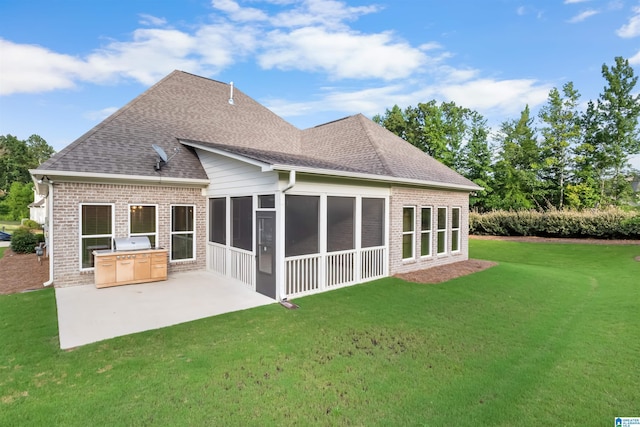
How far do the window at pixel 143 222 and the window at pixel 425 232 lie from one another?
812 centimetres

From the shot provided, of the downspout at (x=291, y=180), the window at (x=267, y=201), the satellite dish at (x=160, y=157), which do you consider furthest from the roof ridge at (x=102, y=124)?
the downspout at (x=291, y=180)

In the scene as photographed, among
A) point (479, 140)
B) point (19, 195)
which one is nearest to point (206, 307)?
point (479, 140)

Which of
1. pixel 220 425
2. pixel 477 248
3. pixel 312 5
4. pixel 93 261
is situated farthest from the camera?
pixel 477 248

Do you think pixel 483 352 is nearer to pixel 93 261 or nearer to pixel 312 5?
pixel 93 261

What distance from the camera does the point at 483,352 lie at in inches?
178

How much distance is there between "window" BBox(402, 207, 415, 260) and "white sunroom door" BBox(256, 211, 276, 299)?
454 cm

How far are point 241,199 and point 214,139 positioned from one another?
3844 mm

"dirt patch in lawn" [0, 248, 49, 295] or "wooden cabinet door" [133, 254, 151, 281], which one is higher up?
"wooden cabinet door" [133, 254, 151, 281]

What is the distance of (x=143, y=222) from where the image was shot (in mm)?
9055

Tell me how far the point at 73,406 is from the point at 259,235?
4.64m

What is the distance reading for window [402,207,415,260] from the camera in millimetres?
9930

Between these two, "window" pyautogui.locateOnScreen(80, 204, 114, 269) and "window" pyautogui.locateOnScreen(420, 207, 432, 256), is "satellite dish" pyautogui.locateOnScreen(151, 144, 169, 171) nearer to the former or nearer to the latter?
"window" pyautogui.locateOnScreen(80, 204, 114, 269)

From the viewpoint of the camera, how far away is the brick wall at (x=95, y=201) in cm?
790

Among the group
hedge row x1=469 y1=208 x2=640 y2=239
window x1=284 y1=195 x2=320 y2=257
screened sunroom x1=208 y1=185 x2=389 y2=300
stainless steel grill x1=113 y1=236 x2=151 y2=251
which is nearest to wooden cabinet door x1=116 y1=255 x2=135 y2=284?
stainless steel grill x1=113 y1=236 x2=151 y2=251
